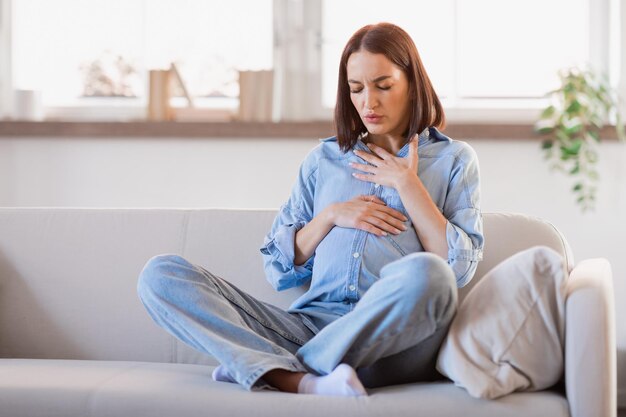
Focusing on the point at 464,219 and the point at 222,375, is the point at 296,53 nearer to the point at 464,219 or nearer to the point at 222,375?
the point at 464,219

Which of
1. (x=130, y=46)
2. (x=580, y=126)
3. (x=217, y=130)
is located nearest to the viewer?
(x=580, y=126)

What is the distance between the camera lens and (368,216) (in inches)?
83.4

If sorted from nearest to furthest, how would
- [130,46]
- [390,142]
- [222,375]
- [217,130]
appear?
[222,375]
[390,142]
[217,130]
[130,46]

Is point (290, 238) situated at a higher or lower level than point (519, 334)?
higher

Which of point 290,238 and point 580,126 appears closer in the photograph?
point 290,238

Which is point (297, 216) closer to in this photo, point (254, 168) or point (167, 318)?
point (167, 318)

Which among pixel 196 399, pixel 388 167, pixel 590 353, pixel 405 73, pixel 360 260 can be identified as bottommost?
pixel 196 399

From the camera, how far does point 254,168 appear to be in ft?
11.6

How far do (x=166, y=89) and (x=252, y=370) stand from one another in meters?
1.94

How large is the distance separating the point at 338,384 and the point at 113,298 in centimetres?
90

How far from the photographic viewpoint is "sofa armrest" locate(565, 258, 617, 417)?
175 cm

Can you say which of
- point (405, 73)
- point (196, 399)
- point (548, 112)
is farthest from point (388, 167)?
point (548, 112)

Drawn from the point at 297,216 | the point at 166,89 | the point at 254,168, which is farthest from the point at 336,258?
the point at 166,89

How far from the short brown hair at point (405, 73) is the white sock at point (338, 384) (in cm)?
67
